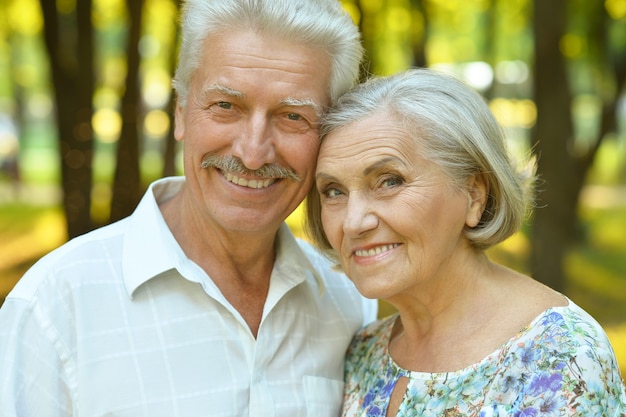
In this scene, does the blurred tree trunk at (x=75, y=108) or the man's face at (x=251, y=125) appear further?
the blurred tree trunk at (x=75, y=108)

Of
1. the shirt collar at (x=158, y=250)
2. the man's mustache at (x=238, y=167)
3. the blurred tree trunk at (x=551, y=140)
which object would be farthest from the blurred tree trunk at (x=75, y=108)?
the man's mustache at (x=238, y=167)

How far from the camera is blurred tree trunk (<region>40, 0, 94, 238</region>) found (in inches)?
305

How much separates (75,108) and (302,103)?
5.54 meters

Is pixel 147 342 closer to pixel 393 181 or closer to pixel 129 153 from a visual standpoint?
pixel 393 181

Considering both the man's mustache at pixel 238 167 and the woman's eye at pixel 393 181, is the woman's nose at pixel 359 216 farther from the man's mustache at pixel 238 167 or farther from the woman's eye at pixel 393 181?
the man's mustache at pixel 238 167

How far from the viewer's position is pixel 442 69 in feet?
10.7

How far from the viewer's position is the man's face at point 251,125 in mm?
2670

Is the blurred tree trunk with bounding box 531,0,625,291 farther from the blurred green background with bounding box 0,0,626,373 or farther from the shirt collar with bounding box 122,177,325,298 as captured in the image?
the shirt collar with bounding box 122,177,325,298

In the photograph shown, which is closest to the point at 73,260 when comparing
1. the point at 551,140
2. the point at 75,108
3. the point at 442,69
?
the point at 442,69

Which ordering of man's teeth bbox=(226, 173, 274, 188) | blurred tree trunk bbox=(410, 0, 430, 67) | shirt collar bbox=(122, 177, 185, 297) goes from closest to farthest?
shirt collar bbox=(122, 177, 185, 297), man's teeth bbox=(226, 173, 274, 188), blurred tree trunk bbox=(410, 0, 430, 67)

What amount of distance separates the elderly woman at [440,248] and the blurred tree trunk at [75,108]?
5.52 metres

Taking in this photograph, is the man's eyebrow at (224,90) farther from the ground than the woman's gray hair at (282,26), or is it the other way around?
the woman's gray hair at (282,26)

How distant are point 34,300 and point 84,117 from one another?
18.4ft

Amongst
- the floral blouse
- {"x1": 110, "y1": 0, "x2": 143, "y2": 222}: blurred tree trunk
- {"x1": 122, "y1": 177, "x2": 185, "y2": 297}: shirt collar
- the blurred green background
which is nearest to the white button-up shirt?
{"x1": 122, "y1": 177, "x2": 185, "y2": 297}: shirt collar
